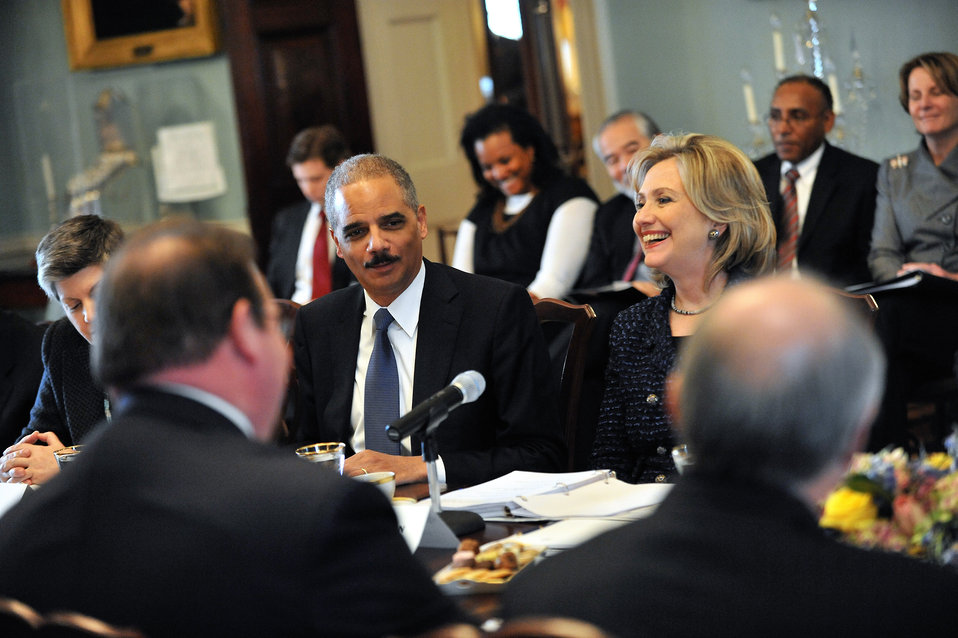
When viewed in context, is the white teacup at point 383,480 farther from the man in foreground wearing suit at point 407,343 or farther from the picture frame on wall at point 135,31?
the picture frame on wall at point 135,31

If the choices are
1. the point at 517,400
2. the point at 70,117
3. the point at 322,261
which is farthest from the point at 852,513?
the point at 70,117

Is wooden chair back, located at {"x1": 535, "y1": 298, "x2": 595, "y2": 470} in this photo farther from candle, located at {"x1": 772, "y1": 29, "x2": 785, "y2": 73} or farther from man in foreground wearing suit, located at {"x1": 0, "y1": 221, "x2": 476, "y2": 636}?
candle, located at {"x1": 772, "y1": 29, "x2": 785, "y2": 73}

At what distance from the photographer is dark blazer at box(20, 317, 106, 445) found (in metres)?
2.78

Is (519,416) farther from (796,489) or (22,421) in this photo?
(22,421)

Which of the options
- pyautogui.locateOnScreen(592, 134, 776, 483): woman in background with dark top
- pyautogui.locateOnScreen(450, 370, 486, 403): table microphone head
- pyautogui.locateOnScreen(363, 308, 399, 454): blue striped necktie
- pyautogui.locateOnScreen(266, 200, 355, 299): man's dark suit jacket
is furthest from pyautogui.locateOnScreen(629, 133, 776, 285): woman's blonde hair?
pyautogui.locateOnScreen(266, 200, 355, 299): man's dark suit jacket

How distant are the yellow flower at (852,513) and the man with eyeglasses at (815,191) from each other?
2775 millimetres

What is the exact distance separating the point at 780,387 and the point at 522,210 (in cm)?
377

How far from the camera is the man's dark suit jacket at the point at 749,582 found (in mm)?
875

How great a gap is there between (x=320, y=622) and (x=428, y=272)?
1.52 metres

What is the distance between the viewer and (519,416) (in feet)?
7.43

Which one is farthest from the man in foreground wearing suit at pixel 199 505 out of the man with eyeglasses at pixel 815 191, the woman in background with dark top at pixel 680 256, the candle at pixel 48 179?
the candle at pixel 48 179

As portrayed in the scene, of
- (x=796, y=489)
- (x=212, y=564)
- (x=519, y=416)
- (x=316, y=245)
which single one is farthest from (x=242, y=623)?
(x=316, y=245)

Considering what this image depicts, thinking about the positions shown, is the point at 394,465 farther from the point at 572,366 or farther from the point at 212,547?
the point at 212,547

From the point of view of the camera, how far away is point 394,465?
6.66 feet
